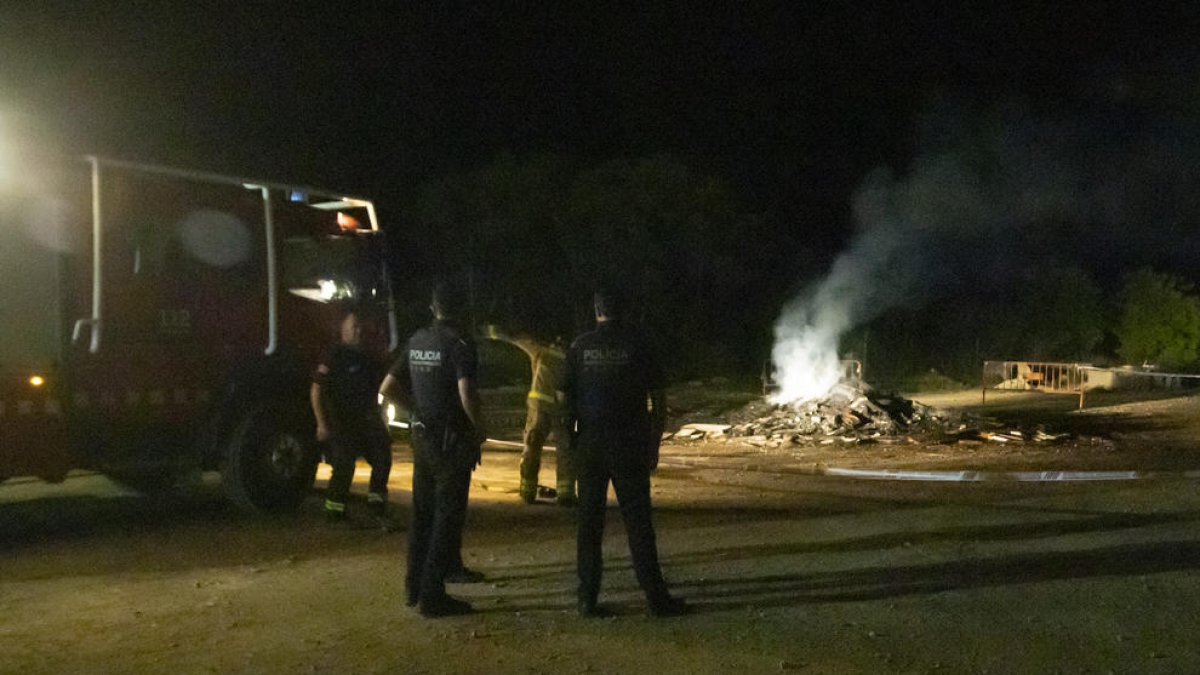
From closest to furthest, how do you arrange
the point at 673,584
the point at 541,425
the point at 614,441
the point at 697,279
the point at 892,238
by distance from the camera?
the point at 614,441 → the point at 673,584 → the point at 541,425 → the point at 892,238 → the point at 697,279

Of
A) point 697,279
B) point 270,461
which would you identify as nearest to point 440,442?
point 270,461

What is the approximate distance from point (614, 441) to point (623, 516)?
0.40 meters

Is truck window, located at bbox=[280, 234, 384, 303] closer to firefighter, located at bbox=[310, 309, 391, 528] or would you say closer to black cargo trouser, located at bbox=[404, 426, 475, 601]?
firefighter, located at bbox=[310, 309, 391, 528]

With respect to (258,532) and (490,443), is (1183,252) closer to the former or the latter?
(490,443)

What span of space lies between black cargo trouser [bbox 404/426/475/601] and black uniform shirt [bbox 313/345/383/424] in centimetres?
274

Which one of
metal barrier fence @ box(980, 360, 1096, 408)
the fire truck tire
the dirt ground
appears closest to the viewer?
the dirt ground

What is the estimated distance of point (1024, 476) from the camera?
12.3 meters

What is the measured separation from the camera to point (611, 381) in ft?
20.8

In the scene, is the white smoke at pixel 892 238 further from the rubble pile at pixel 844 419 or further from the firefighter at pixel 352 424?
the firefighter at pixel 352 424

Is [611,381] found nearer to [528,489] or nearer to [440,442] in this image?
[440,442]

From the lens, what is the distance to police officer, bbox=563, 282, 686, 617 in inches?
247

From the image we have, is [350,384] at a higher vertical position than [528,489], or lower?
higher

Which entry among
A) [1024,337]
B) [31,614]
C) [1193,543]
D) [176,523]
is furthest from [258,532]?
[1024,337]

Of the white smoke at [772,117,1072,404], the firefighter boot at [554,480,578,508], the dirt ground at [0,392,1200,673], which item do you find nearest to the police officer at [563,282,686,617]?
the dirt ground at [0,392,1200,673]
